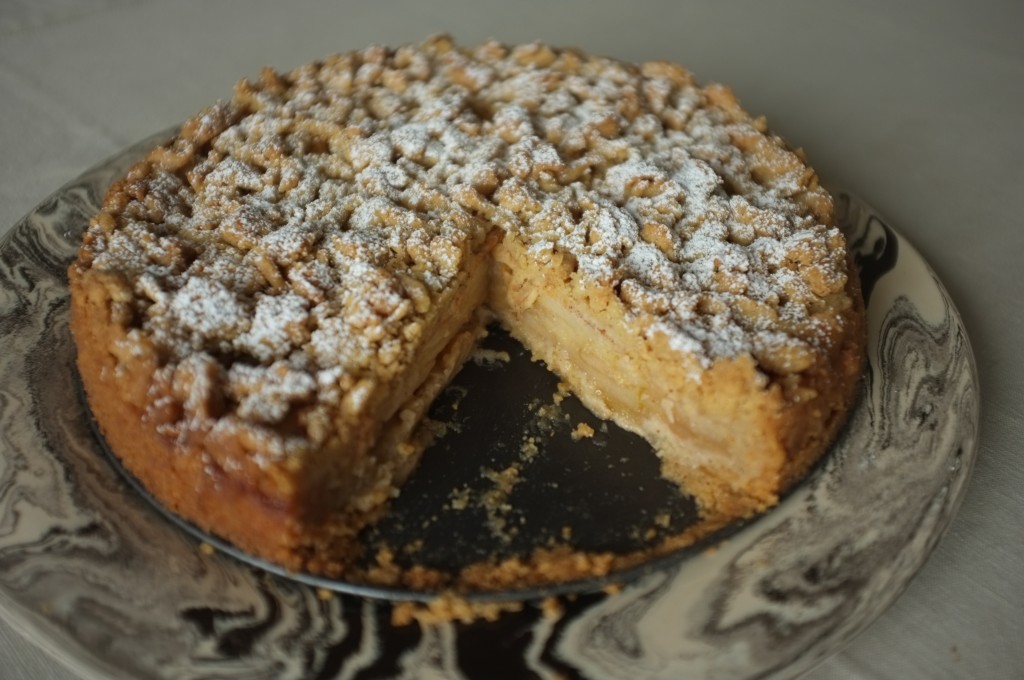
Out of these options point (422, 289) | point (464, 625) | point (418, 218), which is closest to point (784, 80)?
point (418, 218)

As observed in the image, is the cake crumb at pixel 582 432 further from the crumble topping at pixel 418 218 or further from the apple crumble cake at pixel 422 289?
the crumble topping at pixel 418 218

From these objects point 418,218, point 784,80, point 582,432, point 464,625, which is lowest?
point 464,625

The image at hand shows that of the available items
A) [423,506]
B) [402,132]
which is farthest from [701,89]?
[423,506]

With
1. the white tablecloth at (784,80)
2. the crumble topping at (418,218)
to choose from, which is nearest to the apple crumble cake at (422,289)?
the crumble topping at (418,218)

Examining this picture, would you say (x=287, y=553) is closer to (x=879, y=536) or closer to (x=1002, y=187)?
(x=879, y=536)

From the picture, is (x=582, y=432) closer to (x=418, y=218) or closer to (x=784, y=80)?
(x=418, y=218)
